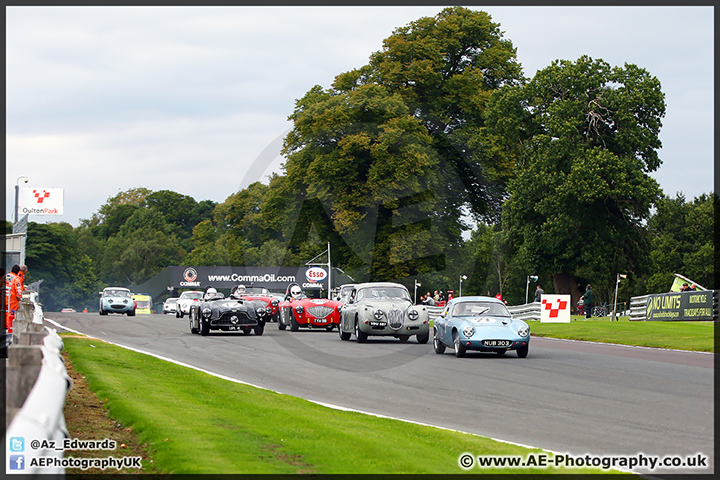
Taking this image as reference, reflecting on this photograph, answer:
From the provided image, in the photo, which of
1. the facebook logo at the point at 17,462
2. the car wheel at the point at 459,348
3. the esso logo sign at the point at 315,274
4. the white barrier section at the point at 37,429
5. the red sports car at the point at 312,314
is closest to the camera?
the white barrier section at the point at 37,429

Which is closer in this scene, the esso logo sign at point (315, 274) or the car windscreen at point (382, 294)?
the car windscreen at point (382, 294)

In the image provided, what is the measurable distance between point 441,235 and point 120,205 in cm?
10231

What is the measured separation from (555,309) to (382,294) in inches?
594

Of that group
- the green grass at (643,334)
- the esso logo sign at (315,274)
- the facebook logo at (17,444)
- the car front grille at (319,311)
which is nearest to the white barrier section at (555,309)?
the green grass at (643,334)

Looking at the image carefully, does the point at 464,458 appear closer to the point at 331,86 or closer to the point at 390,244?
the point at 390,244

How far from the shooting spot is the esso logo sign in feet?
201

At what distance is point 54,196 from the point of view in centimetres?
4841

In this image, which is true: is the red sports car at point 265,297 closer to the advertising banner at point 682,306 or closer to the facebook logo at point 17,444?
the advertising banner at point 682,306

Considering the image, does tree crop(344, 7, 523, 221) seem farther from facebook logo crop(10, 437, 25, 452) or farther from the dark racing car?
facebook logo crop(10, 437, 25, 452)

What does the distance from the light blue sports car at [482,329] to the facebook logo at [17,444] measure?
1537cm

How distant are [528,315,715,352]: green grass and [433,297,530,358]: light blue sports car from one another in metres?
5.62

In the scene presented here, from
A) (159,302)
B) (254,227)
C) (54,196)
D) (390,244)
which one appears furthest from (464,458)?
(159,302)

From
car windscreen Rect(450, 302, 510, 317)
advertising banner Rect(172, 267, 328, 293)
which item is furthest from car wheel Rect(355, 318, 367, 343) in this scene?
advertising banner Rect(172, 267, 328, 293)

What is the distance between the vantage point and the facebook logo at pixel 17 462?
4320mm
